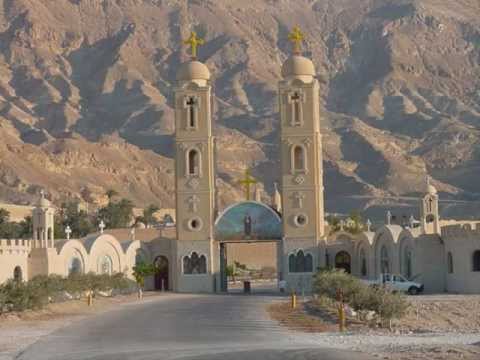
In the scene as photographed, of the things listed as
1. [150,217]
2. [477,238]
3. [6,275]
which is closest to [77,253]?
[6,275]

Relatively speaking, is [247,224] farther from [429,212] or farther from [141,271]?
[429,212]

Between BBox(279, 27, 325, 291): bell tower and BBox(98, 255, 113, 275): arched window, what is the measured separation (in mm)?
9093

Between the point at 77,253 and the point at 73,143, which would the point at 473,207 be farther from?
the point at 77,253

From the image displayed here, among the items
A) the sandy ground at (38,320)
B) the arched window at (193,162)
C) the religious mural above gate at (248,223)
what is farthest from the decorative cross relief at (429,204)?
the sandy ground at (38,320)

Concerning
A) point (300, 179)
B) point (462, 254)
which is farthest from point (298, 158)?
point (462, 254)

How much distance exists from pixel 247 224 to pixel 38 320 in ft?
91.4

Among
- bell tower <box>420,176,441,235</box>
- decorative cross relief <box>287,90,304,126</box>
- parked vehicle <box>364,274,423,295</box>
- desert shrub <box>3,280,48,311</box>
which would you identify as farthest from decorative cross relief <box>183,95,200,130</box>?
desert shrub <box>3,280,48,311</box>

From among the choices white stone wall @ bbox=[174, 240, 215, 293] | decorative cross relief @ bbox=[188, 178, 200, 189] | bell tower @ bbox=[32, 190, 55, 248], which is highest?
decorative cross relief @ bbox=[188, 178, 200, 189]

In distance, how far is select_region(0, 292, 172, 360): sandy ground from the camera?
29.9 meters

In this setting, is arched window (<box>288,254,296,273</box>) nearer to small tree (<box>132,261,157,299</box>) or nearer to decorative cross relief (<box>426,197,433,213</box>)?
small tree (<box>132,261,157,299</box>)

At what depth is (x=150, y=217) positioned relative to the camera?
110 m

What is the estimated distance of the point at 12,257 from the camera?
56656 mm

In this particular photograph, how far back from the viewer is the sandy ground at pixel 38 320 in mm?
29945

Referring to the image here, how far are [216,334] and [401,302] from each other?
6685mm
